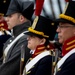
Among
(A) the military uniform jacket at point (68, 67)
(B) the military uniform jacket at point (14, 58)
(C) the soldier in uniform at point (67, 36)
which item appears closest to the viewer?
(A) the military uniform jacket at point (68, 67)

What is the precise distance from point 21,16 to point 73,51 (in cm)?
200

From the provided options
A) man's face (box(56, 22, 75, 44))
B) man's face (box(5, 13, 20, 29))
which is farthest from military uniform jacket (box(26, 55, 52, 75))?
man's face (box(5, 13, 20, 29))

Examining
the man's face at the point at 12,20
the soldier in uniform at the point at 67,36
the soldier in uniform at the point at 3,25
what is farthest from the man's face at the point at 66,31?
the soldier in uniform at the point at 3,25

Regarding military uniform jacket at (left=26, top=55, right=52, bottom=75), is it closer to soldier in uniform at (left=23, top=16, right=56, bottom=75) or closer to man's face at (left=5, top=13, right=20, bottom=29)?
soldier in uniform at (left=23, top=16, right=56, bottom=75)

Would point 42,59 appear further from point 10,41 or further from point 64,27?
point 10,41

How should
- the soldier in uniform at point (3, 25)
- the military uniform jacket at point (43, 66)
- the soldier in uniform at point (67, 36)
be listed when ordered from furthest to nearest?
1. the soldier in uniform at point (3, 25)
2. the military uniform jacket at point (43, 66)
3. the soldier in uniform at point (67, 36)

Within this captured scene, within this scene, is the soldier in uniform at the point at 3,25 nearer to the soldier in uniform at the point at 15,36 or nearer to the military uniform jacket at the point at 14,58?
the soldier in uniform at the point at 15,36

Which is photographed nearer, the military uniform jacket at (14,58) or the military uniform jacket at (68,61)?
the military uniform jacket at (68,61)

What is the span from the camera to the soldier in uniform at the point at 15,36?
7988 millimetres

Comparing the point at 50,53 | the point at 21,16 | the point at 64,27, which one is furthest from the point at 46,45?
the point at 21,16

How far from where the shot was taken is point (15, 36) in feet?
27.5

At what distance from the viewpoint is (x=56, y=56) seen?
23.4 ft

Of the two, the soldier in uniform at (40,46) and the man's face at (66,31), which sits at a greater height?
the man's face at (66,31)

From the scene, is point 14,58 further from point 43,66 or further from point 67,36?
point 67,36
